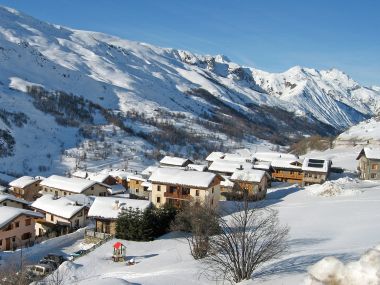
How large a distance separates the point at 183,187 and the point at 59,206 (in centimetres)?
1671

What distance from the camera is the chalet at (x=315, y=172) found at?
7750cm

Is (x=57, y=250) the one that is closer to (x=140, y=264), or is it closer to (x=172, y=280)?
(x=140, y=264)

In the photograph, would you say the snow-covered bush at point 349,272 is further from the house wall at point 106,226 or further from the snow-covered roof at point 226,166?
the snow-covered roof at point 226,166

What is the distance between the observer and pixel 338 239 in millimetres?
33656

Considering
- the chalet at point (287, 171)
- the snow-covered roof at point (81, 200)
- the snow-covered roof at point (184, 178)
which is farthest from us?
the chalet at point (287, 171)

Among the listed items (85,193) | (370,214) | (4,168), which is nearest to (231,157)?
(85,193)

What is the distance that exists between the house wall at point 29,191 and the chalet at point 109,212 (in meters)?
36.9

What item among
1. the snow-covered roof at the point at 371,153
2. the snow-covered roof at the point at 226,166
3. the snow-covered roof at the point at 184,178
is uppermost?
the snow-covered roof at the point at 371,153

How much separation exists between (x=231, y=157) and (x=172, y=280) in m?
71.0

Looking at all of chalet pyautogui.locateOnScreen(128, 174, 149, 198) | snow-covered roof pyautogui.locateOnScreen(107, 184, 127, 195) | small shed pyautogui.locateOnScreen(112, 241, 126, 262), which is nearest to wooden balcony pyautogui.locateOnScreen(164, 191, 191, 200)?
small shed pyautogui.locateOnScreen(112, 241, 126, 262)

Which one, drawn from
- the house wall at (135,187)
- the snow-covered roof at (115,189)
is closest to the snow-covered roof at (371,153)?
the house wall at (135,187)

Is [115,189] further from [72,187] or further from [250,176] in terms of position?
[250,176]

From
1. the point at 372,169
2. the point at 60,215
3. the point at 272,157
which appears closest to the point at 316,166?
the point at 372,169

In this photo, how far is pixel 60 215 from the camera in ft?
182
